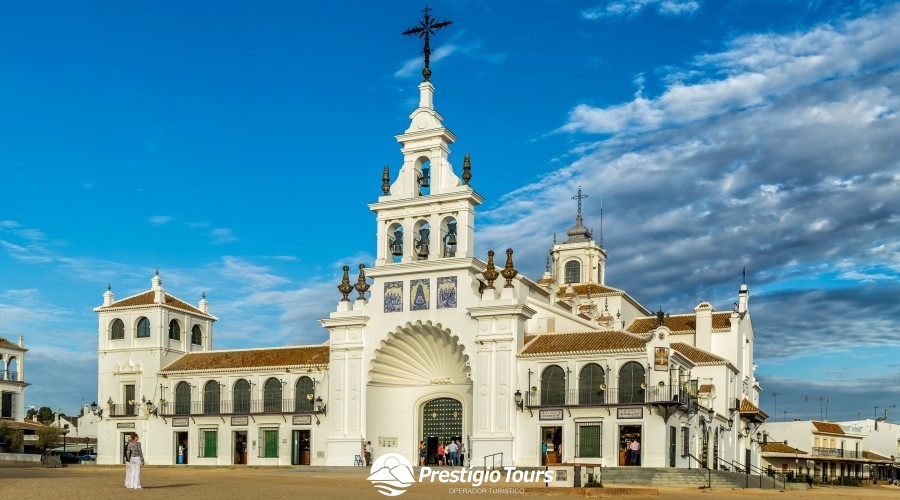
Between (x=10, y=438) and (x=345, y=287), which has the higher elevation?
(x=345, y=287)

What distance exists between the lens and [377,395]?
48469 mm

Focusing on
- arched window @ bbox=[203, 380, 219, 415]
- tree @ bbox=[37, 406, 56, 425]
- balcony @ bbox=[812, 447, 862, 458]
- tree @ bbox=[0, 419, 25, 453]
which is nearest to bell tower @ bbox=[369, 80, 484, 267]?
arched window @ bbox=[203, 380, 219, 415]

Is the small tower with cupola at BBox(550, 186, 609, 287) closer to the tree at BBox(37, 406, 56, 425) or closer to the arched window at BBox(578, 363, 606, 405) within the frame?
the arched window at BBox(578, 363, 606, 405)

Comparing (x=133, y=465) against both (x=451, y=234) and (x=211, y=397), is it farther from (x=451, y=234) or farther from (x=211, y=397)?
(x=211, y=397)

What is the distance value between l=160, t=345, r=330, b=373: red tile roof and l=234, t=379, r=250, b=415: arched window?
861mm

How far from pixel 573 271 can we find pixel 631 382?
2857 centimetres

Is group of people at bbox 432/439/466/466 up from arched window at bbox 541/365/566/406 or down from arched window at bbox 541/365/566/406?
down

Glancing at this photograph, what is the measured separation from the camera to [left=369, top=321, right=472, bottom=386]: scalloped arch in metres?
47.0

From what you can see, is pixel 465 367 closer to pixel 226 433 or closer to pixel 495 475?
pixel 495 475

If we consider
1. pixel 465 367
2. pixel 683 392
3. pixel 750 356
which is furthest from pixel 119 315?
pixel 750 356

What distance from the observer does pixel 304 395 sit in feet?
166

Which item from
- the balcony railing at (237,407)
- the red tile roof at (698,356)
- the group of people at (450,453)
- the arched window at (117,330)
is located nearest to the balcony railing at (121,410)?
the balcony railing at (237,407)

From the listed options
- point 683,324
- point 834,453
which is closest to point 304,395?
point 683,324

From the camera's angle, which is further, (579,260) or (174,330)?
(579,260)
